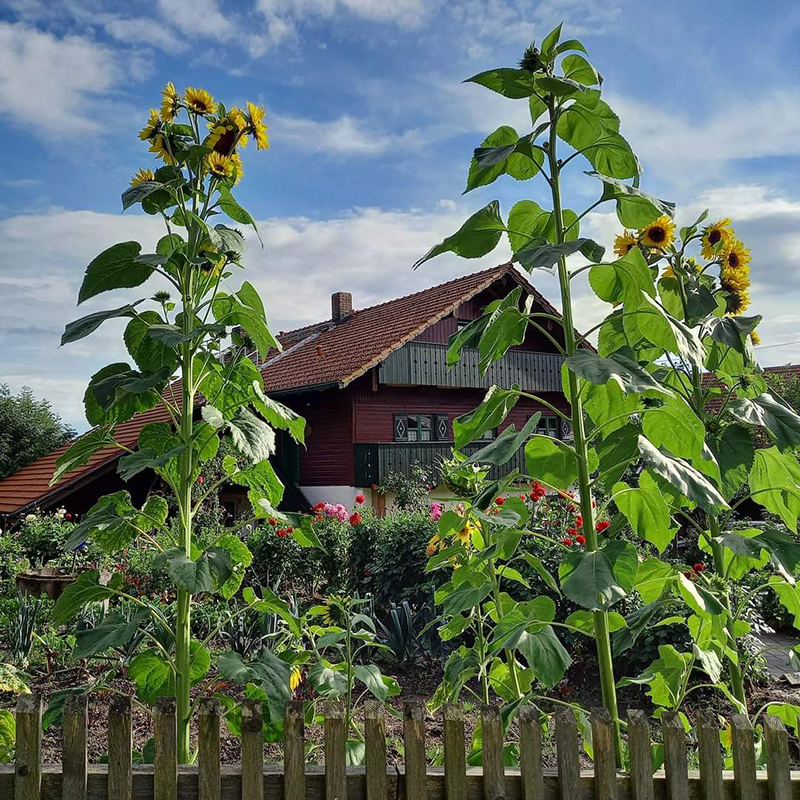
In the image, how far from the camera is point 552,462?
6.62ft

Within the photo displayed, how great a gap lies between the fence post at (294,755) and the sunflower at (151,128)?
195cm

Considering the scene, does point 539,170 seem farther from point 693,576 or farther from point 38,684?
point 38,684

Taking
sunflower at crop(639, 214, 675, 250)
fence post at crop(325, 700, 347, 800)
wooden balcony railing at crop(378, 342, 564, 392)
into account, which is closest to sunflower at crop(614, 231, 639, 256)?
sunflower at crop(639, 214, 675, 250)

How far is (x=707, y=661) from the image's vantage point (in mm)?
1996

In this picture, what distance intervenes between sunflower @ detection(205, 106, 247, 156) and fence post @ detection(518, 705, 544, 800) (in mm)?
2045

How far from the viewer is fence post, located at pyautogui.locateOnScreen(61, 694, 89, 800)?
1.73 m

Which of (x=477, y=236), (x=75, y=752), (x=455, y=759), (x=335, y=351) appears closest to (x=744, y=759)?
(x=455, y=759)

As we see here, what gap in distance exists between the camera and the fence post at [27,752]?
1.76 m

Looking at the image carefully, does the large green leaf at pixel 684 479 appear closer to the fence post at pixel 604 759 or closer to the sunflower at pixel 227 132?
the fence post at pixel 604 759

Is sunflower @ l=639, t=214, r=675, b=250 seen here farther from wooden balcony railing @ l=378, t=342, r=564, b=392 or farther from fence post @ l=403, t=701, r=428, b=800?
wooden balcony railing @ l=378, t=342, r=564, b=392

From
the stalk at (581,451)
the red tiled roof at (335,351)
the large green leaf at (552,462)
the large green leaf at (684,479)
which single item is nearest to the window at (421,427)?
the red tiled roof at (335,351)

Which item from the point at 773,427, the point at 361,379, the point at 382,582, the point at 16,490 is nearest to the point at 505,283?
the point at 361,379

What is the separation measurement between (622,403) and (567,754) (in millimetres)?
879

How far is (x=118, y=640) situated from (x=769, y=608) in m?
5.98
